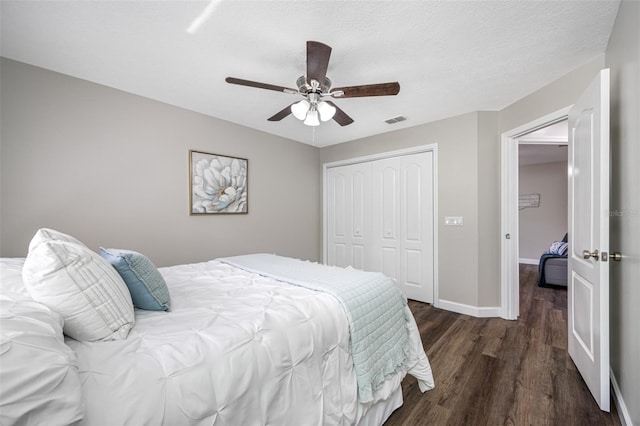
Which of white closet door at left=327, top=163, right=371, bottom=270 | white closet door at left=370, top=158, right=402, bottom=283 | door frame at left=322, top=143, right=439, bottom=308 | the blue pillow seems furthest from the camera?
white closet door at left=327, top=163, right=371, bottom=270

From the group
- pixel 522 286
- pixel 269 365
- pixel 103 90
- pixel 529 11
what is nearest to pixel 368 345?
pixel 269 365

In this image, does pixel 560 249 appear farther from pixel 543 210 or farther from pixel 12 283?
pixel 12 283

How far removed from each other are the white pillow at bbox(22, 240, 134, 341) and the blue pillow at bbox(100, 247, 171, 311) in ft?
0.72

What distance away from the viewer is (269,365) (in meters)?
1.05

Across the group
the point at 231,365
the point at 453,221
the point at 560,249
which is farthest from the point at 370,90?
the point at 560,249

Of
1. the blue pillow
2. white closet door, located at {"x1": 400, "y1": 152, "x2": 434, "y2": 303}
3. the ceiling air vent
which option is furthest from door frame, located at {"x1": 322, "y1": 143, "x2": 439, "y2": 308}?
the blue pillow

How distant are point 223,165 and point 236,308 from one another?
2.46 meters

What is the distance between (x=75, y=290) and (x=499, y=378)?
102 inches

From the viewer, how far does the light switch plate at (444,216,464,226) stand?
129 inches

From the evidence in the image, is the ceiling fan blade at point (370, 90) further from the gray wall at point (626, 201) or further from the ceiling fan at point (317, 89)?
the gray wall at point (626, 201)

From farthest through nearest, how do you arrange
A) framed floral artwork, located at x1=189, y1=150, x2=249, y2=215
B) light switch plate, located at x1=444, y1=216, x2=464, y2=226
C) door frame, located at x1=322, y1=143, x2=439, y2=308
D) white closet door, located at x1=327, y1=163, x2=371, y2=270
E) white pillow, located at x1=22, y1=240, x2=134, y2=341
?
white closet door, located at x1=327, y1=163, x2=371, y2=270, door frame, located at x1=322, y1=143, x2=439, y2=308, light switch plate, located at x1=444, y1=216, x2=464, y2=226, framed floral artwork, located at x1=189, y1=150, x2=249, y2=215, white pillow, located at x1=22, y1=240, x2=134, y2=341

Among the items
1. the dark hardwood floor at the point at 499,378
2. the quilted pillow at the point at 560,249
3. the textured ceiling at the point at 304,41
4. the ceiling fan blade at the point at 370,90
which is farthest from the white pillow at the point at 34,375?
the quilted pillow at the point at 560,249

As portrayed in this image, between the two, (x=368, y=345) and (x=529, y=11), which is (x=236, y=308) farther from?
(x=529, y=11)

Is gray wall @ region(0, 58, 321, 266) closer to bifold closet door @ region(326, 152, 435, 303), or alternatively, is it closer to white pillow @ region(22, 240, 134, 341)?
bifold closet door @ region(326, 152, 435, 303)
